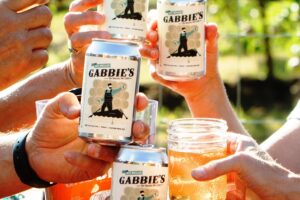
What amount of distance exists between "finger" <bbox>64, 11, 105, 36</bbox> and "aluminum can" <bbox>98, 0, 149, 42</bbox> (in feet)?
0.07

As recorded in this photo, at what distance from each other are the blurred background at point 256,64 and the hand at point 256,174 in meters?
3.78

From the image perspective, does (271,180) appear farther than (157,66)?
No

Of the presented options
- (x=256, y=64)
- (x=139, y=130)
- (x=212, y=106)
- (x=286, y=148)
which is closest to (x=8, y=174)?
(x=139, y=130)

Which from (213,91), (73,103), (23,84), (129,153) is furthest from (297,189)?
(23,84)

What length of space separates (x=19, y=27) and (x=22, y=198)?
17.9 inches

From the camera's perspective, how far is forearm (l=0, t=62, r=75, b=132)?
2.37 metres

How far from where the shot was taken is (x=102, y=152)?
164 cm

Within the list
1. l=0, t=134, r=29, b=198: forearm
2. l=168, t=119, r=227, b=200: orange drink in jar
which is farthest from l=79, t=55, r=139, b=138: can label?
l=0, t=134, r=29, b=198: forearm

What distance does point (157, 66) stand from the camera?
1.97 meters

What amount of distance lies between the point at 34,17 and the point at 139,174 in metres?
0.74

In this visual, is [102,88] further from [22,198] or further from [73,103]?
[22,198]

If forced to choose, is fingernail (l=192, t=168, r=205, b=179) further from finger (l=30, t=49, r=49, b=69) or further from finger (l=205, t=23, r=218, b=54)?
finger (l=30, t=49, r=49, b=69)

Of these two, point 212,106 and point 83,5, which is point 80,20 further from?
point 212,106

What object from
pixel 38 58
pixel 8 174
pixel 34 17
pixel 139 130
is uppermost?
pixel 34 17
